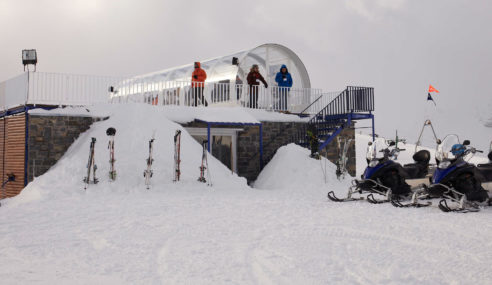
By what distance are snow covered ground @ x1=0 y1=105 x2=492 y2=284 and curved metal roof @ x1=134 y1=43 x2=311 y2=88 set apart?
835 cm

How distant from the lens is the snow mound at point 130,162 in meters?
11.5

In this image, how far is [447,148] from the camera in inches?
320

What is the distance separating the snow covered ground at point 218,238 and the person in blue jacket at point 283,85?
25.8ft

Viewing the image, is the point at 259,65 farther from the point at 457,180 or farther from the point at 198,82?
the point at 457,180

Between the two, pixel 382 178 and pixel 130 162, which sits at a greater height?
pixel 130 162

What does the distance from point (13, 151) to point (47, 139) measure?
1.25m

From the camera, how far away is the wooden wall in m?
13.9

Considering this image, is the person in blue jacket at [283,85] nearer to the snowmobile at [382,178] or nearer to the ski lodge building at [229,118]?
the ski lodge building at [229,118]

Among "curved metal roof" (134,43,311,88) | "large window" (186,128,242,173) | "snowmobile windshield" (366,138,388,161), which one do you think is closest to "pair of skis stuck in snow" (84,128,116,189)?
"large window" (186,128,242,173)

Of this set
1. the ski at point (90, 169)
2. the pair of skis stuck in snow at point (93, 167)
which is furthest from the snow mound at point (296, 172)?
the ski at point (90, 169)

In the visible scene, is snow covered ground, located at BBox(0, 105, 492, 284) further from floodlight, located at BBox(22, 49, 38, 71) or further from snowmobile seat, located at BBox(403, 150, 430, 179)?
floodlight, located at BBox(22, 49, 38, 71)

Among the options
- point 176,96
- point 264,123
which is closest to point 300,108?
point 264,123

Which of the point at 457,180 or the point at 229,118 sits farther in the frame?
the point at 229,118

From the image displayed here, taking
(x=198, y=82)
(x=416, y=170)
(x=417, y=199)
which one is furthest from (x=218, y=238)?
(x=198, y=82)
